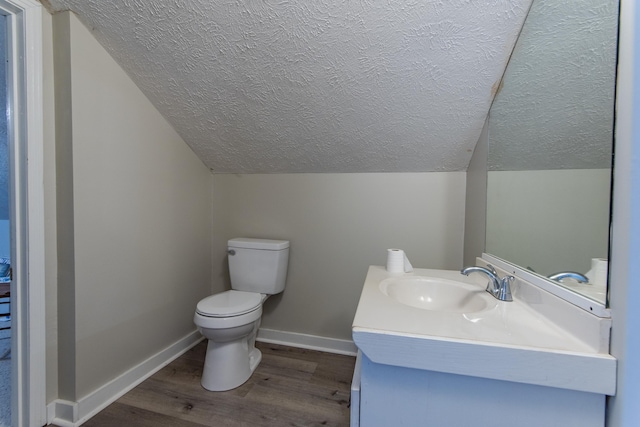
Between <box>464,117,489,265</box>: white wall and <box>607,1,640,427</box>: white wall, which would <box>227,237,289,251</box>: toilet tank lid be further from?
<box>607,1,640,427</box>: white wall

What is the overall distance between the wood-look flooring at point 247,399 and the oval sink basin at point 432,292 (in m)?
0.69

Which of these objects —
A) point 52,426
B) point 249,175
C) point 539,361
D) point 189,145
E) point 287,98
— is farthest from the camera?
point 249,175

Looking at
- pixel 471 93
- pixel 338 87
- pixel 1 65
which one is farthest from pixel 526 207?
pixel 1 65

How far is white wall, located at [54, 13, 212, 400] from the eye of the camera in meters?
1.14

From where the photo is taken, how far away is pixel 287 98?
1360 millimetres

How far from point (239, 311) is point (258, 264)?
40cm

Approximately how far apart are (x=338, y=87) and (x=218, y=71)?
595 millimetres

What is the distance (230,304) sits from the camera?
1.50 m

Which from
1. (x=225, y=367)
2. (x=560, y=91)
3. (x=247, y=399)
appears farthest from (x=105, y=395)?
(x=560, y=91)

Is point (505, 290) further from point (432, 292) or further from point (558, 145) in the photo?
point (558, 145)

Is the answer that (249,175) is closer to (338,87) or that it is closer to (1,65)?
(338,87)

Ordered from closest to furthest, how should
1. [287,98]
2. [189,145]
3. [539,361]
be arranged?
[539,361] → [287,98] → [189,145]

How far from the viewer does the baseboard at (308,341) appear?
1.82 m

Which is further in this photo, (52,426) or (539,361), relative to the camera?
(52,426)
